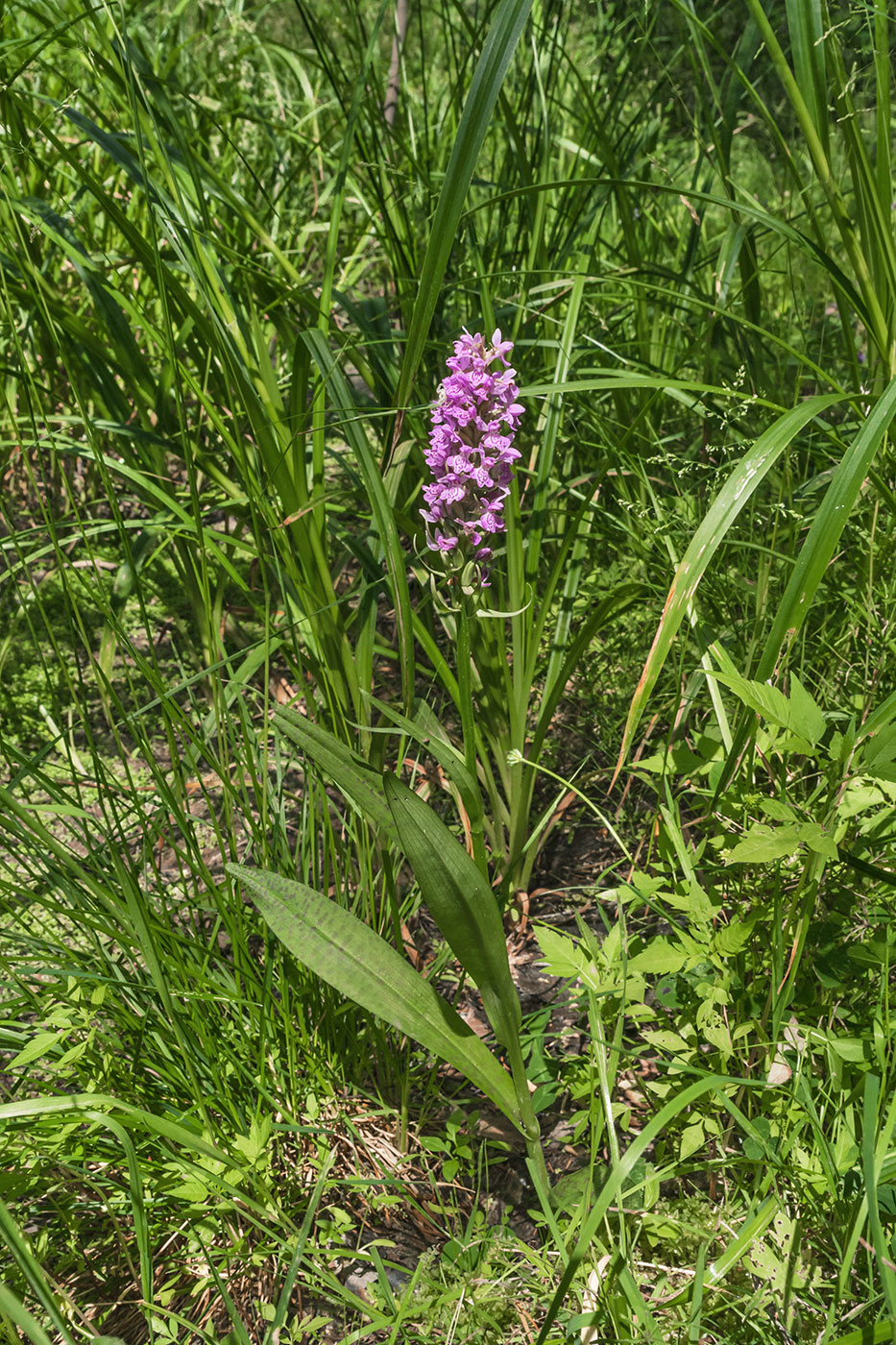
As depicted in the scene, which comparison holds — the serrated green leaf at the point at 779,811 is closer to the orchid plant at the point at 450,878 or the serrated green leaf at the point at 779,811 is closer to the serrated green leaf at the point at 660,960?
the serrated green leaf at the point at 660,960

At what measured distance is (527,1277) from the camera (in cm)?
93

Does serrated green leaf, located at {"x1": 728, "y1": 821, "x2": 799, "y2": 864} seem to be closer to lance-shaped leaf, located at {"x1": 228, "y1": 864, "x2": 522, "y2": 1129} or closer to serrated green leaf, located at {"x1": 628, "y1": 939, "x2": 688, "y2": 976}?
serrated green leaf, located at {"x1": 628, "y1": 939, "x2": 688, "y2": 976}

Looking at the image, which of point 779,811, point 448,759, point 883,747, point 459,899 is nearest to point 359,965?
point 459,899

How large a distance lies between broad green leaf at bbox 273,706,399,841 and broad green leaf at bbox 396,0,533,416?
1.11ft

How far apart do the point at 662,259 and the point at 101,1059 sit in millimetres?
2259

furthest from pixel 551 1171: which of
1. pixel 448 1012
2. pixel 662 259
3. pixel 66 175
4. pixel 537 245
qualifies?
pixel 66 175

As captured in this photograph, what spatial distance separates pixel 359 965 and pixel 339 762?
0.69ft

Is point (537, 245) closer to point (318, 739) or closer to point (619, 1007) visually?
point (318, 739)

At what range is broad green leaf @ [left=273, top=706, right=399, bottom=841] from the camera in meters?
0.93

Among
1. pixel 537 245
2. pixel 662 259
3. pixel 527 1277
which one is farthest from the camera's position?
pixel 662 259

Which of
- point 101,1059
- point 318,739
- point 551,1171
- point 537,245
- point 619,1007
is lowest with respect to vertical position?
point 551,1171

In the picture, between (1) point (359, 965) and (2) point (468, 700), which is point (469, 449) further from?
(1) point (359, 965)

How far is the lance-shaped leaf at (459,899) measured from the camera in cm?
87

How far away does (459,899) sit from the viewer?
3.02 ft
